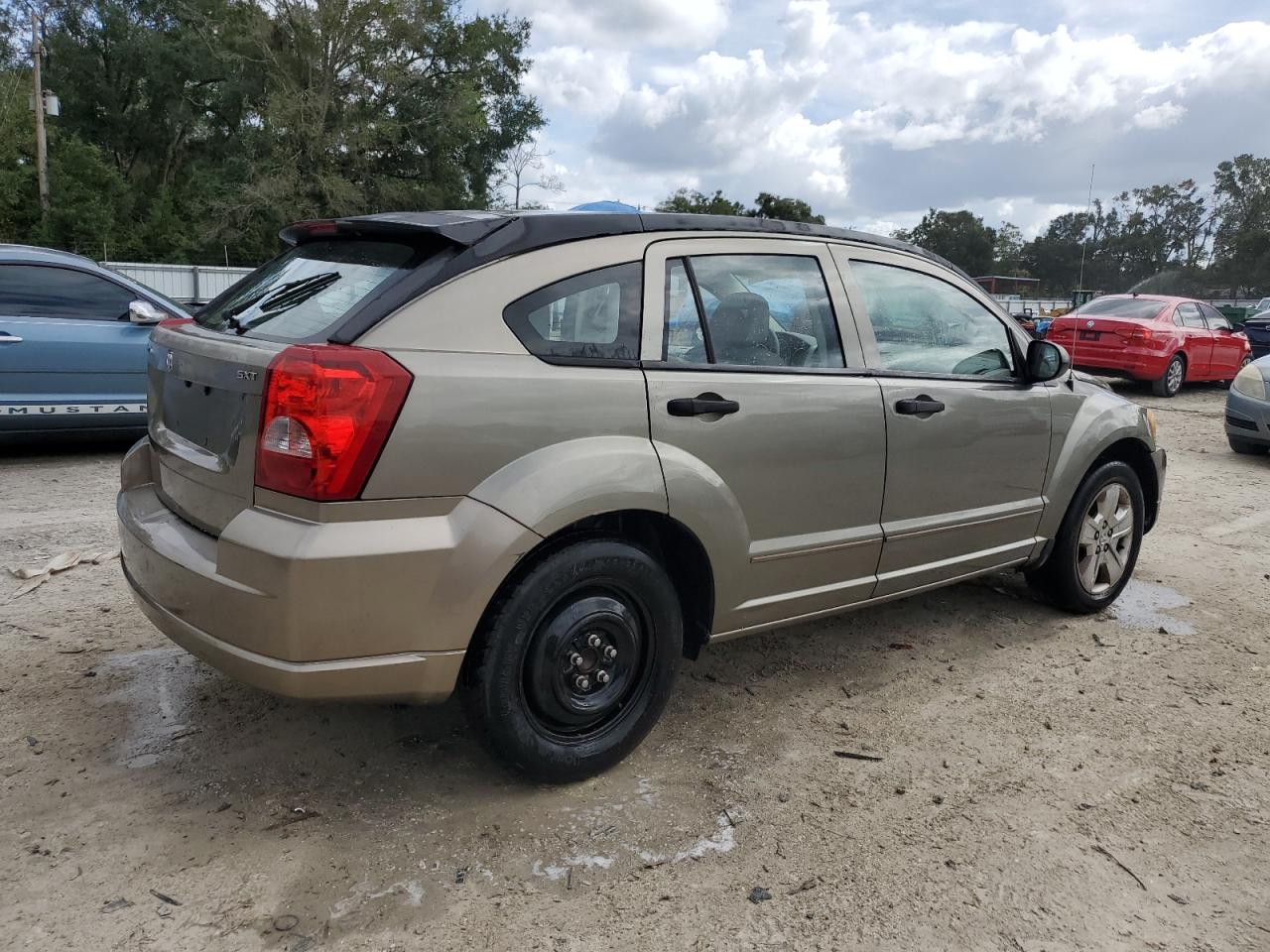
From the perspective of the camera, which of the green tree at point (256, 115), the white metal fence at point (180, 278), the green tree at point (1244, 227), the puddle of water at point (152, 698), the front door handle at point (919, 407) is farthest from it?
the green tree at point (1244, 227)

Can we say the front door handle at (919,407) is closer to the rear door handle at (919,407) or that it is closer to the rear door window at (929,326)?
the rear door handle at (919,407)

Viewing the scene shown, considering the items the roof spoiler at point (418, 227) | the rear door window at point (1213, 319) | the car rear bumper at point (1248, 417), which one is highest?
the rear door window at point (1213, 319)

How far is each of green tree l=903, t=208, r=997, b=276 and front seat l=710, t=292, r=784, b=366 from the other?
9169 centimetres

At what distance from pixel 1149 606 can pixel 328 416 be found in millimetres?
4290

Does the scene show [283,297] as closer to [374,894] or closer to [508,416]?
[508,416]

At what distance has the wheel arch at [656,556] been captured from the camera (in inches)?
106

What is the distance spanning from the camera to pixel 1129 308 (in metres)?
14.3

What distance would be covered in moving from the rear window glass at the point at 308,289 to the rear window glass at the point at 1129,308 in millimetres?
13647

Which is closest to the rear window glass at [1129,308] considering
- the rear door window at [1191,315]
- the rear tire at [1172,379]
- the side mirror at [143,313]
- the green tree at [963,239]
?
the rear door window at [1191,315]

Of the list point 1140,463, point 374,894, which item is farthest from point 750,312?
point 1140,463

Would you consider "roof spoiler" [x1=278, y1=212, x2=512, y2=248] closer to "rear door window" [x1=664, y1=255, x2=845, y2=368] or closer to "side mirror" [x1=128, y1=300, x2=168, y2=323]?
"rear door window" [x1=664, y1=255, x2=845, y2=368]

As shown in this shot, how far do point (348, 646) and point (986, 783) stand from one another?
204 centimetres

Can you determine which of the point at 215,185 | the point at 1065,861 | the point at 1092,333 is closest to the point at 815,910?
the point at 1065,861

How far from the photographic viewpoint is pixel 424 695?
2.60m
